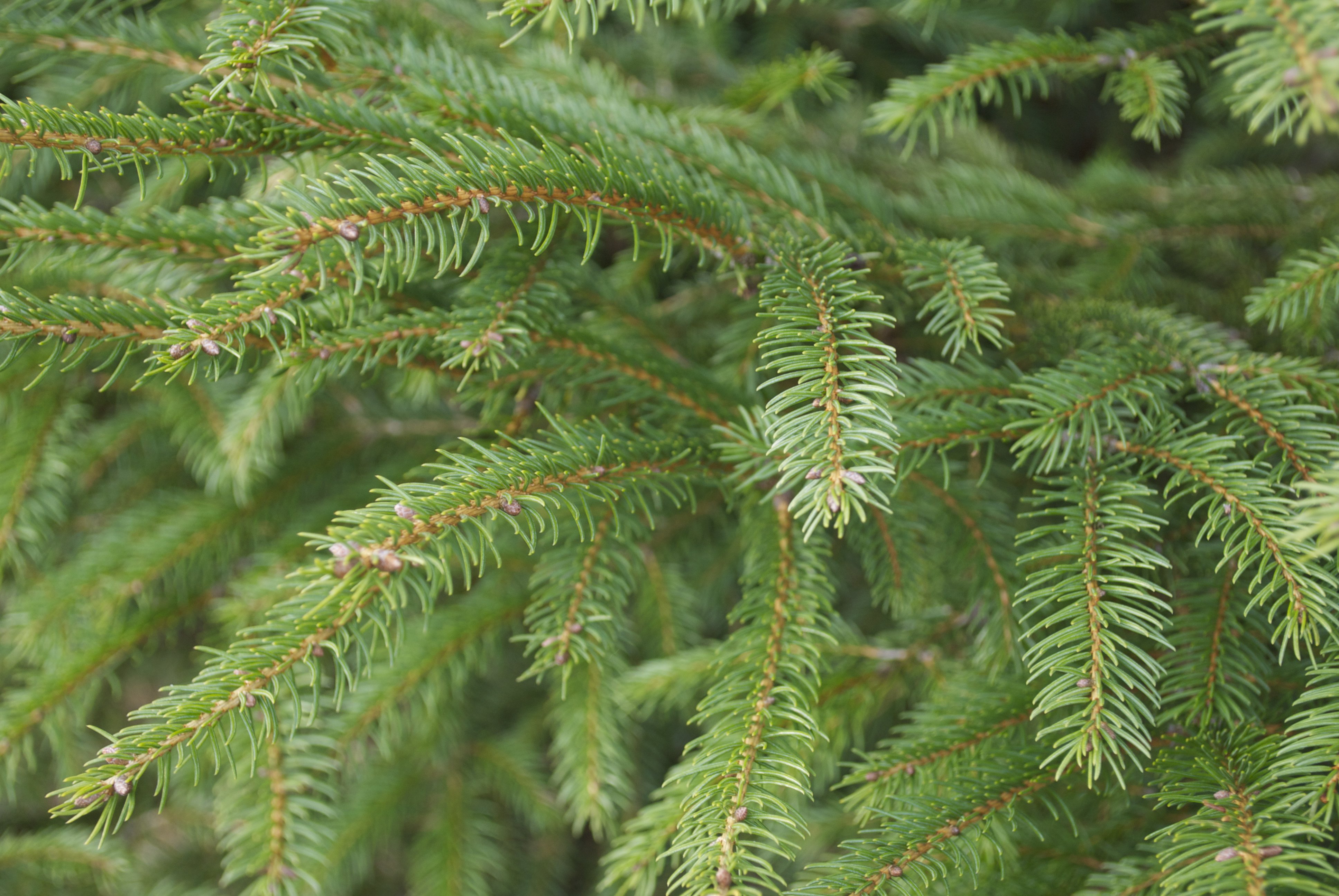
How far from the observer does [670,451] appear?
0.74m

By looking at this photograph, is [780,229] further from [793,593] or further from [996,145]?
[996,145]

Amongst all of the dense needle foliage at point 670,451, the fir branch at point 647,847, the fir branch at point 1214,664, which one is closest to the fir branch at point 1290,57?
the dense needle foliage at point 670,451

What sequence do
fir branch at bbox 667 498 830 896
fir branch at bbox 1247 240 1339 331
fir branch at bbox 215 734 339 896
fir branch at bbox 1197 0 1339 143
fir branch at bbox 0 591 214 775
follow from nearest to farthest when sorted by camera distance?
fir branch at bbox 1197 0 1339 143 < fir branch at bbox 667 498 830 896 < fir branch at bbox 1247 240 1339 331 < fir branch at bbox 215 734 339 896 < fir branch at bbox 0 591 214 775

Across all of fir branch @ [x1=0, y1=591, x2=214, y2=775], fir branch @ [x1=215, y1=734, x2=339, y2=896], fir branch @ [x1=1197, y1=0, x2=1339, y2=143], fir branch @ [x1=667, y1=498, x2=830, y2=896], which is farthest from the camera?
fir branch @ [x1=0, y1=591, x2=214, y2=775]

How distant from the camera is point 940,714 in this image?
2.49ft

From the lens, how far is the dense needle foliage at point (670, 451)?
23.8 inches

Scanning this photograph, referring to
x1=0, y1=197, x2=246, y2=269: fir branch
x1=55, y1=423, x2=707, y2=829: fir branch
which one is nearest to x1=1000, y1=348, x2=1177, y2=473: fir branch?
x1=55, y1=423, x2=707, y2=829: fir branch

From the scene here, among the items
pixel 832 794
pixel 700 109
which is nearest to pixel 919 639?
pixel 832 794

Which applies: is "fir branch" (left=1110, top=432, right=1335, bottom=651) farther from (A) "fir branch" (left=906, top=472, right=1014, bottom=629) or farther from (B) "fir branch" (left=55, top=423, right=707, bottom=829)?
(B) "fir branch" (left=55, top=423, right=707, bottom=829)

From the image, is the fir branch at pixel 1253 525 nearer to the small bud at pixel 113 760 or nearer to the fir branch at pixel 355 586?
the fir branch at pixel 355 586

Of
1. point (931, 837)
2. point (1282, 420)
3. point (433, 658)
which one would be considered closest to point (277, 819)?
point (433, 658)

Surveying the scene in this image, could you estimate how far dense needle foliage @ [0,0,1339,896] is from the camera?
604mm

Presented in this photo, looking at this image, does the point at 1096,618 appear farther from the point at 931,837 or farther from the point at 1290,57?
the point at 1290,57

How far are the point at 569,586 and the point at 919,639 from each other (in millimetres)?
452
